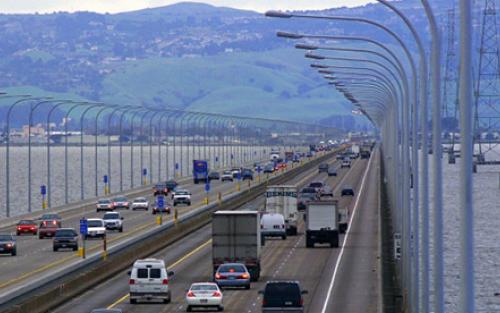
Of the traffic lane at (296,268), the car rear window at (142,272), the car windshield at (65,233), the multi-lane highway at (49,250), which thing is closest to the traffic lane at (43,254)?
the multi-lane highway at (49,250)

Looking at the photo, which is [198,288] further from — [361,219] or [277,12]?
[361,219]

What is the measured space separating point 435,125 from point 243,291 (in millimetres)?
29608

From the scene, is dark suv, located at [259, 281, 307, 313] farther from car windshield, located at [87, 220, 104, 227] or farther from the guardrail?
car windshield, located at [87, 220, 104, 227]

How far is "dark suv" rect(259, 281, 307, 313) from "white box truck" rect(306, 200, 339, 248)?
133 feet

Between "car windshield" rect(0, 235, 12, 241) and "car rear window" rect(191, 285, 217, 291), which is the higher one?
"car rear window" rect(191, 285, 217, 291)

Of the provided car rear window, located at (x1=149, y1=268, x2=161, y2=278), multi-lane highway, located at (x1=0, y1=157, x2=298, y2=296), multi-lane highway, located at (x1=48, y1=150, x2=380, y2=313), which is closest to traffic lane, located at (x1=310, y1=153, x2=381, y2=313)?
multi-lane highway, located at (x1=48, y1=150, x2=380, y2=313)

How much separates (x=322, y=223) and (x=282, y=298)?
41892 millimetres

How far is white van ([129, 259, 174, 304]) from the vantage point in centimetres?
5278

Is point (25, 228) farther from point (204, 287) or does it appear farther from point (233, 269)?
point (204, 287)

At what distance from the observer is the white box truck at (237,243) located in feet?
204

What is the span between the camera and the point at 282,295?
42.7m

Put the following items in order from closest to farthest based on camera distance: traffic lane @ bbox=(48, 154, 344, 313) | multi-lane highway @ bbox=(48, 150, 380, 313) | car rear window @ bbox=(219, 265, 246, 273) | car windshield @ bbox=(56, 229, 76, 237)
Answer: traffic lane @ bbox=(48, 154, 344, 313), multi-lane highway @ bbox=(48, 150, 380, 313), car rear window @ bbox=(219, 265, 246, 273), car windshield @ bbox=(56, 229, 76, 237)

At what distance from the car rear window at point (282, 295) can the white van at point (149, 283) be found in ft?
34.1

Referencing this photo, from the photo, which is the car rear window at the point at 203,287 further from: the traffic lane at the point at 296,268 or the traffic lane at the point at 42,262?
the traffic lane at the point at 42,262
